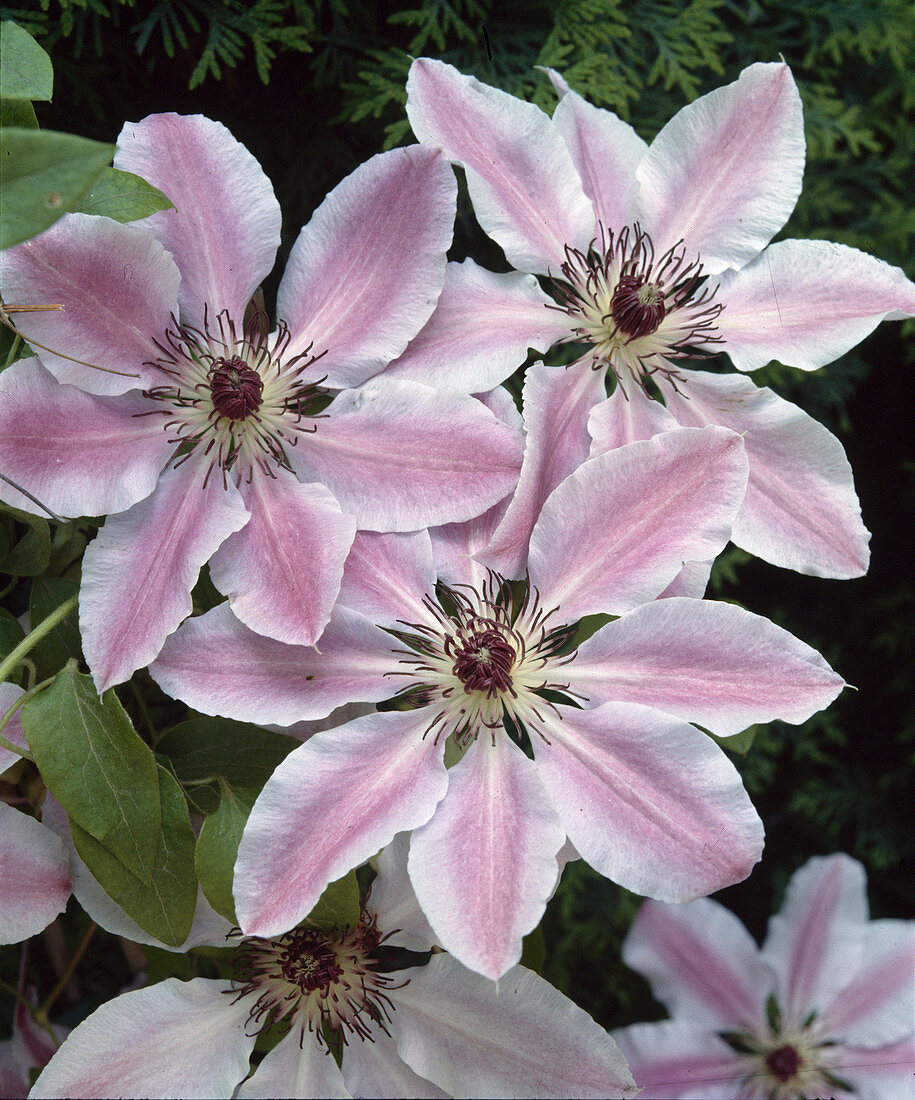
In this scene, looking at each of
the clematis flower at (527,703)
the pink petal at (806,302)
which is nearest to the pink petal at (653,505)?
the clematis flower at (527,703)

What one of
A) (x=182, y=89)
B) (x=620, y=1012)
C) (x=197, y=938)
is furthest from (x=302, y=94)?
(x=620, y=1012)

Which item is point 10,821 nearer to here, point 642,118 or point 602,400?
point 602,400

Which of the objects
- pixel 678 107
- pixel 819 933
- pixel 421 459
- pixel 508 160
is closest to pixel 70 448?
pixel 421 459

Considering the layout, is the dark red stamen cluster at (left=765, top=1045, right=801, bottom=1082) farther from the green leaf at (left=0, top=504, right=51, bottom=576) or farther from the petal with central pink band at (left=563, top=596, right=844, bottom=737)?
the green leaf at (left=0, top=504, right=51, bottom=576)

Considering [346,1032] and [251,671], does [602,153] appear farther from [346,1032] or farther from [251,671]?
[346,1032]

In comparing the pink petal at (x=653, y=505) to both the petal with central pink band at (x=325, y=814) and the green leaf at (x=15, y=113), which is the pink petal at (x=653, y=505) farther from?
the green leaf at (x=15, y=113)

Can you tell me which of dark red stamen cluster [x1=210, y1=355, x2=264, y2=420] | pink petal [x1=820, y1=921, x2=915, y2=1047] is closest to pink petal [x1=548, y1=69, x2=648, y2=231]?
dark red stamen cluster [x1=210, y1=355, x2=264, y2=420]

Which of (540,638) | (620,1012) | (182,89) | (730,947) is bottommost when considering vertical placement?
(620,1012)
